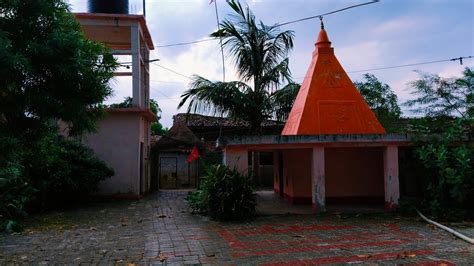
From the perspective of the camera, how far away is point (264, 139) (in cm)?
1035

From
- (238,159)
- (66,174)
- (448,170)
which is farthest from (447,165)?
(66,174)

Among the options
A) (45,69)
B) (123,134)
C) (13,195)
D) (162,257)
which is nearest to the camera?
(45,69)

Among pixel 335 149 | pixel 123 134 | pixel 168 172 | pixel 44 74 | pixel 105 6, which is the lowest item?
pixel 168 172

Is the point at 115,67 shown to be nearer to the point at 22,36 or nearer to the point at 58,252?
the point at 22,36

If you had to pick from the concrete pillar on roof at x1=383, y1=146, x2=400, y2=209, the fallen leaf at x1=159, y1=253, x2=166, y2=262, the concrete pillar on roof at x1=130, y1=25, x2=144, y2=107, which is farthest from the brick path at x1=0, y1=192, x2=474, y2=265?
the concrete pillar on roof at x1=130, y1=25, x2=144, y2=107

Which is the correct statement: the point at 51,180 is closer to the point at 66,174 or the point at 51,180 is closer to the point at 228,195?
the point at 66,174

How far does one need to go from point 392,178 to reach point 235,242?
16.9 feet

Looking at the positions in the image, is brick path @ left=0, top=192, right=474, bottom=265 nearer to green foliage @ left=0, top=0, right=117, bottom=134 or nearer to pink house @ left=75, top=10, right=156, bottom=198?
green foliage @ left=0, top=0, right=117, bottom=134

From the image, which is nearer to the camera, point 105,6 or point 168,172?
point 105,6

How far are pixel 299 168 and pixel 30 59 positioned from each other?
8.69 m

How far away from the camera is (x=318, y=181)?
34.3 ft

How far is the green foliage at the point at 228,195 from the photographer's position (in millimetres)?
9680

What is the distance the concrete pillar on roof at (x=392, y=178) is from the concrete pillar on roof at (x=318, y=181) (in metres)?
1.63

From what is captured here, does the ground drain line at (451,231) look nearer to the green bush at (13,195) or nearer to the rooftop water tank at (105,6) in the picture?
the green bush at (13,195)
